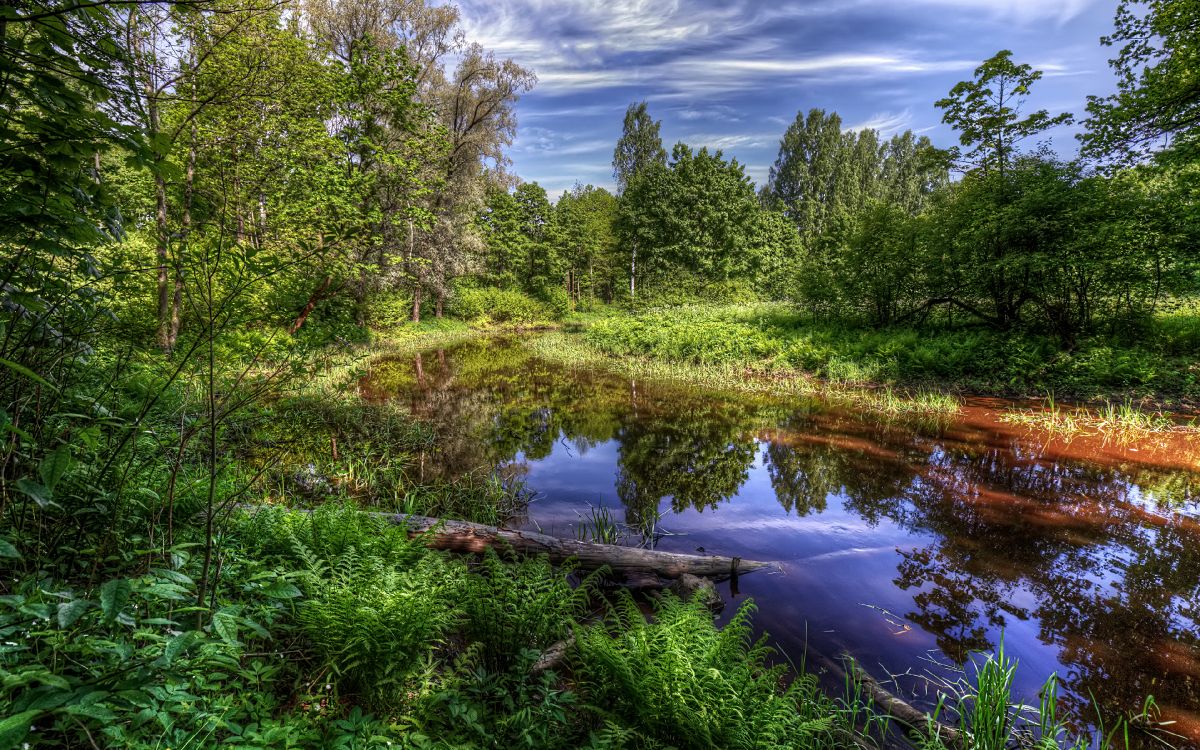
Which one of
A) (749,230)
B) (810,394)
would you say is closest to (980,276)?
(810,394)

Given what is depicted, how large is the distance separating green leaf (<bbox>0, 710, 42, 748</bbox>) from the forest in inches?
0.5

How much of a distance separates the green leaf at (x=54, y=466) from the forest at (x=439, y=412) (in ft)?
0.09

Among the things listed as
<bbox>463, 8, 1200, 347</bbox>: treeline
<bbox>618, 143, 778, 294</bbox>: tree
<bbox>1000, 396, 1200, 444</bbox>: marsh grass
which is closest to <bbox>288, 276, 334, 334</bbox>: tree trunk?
<bbox>1000, 396, 1200, 444</bbox>: marsh grass

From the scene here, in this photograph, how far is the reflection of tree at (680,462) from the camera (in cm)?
708

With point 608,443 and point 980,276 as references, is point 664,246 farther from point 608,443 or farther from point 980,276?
point 608,443

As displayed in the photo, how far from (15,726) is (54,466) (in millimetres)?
710

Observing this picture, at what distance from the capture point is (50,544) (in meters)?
2.24

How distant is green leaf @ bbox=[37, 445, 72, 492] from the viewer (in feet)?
4.62

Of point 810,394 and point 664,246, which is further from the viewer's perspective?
point 664,246

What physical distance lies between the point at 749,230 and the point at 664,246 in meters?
6.52

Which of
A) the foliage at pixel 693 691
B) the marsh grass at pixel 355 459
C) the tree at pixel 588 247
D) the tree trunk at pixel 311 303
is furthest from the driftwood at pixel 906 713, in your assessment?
the tree at pixel 588 247

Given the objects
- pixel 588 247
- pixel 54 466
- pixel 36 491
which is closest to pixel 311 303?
pixel 54 466

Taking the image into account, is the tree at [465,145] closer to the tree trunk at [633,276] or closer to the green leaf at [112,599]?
the tree trunk at [633,276]

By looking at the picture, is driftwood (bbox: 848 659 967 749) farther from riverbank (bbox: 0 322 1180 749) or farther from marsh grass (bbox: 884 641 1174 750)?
riverbank (bbox: 0 322 1180 749)
